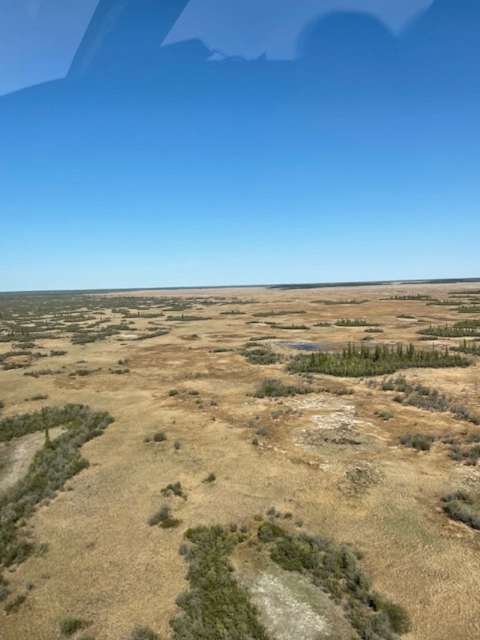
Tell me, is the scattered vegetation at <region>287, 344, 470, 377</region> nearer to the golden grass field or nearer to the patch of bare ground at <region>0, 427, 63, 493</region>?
the golden grass field

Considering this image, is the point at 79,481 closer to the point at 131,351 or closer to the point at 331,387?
the point at 331,387

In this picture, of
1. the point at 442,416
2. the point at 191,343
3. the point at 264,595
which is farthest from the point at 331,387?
the point at 191,343

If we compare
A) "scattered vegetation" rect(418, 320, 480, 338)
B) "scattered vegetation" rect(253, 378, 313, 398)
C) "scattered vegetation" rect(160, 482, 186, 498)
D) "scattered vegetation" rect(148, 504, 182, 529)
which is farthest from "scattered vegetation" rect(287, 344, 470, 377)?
"scattered vegetation" rect(148, 504, 182, 529)

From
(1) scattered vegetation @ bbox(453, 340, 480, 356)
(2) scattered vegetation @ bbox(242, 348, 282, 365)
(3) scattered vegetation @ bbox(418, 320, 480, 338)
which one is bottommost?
(2) scattered vegetation @ bbox(242, 348, 282, 365)

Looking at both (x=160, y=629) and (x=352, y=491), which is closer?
(x=160, y=629)

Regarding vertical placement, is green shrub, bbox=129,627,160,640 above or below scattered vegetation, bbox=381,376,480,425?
below

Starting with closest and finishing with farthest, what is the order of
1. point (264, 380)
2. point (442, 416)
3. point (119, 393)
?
point (442, 416) < point (119, 393) < point (264, 380)

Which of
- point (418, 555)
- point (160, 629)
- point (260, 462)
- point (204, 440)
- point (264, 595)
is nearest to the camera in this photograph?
point (160, 629)
